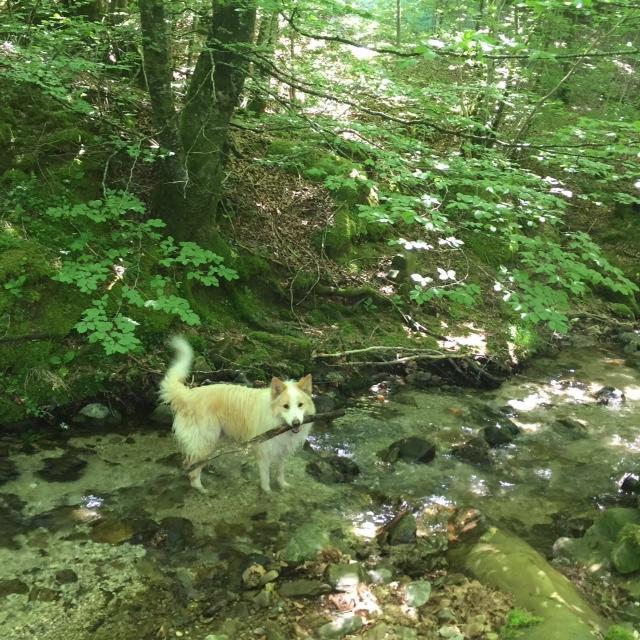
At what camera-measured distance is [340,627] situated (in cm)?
366

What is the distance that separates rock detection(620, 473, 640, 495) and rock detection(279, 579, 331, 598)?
417cm

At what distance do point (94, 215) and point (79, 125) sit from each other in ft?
9.95

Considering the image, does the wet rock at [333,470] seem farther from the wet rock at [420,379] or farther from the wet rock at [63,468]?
the wet rock at [420,379]

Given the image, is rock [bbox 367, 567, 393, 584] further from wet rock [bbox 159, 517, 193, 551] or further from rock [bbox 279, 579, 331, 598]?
wet rock [bbox 159, 517, 193, 551]

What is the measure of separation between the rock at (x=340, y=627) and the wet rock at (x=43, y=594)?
6.58 ft

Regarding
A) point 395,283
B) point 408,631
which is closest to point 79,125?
point 395,283

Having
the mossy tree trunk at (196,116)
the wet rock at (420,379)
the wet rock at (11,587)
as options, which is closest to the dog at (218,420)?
the wet rock at (11,587)

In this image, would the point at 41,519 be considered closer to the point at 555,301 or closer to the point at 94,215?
the point at 94,215

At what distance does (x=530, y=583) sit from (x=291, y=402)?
2491mm

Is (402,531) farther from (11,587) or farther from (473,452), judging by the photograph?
(11,587)

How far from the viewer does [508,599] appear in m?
3.68

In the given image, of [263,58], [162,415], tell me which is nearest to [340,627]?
[162,415]

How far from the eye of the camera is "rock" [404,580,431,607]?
3904 mm

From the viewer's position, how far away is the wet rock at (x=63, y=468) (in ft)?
17.5
